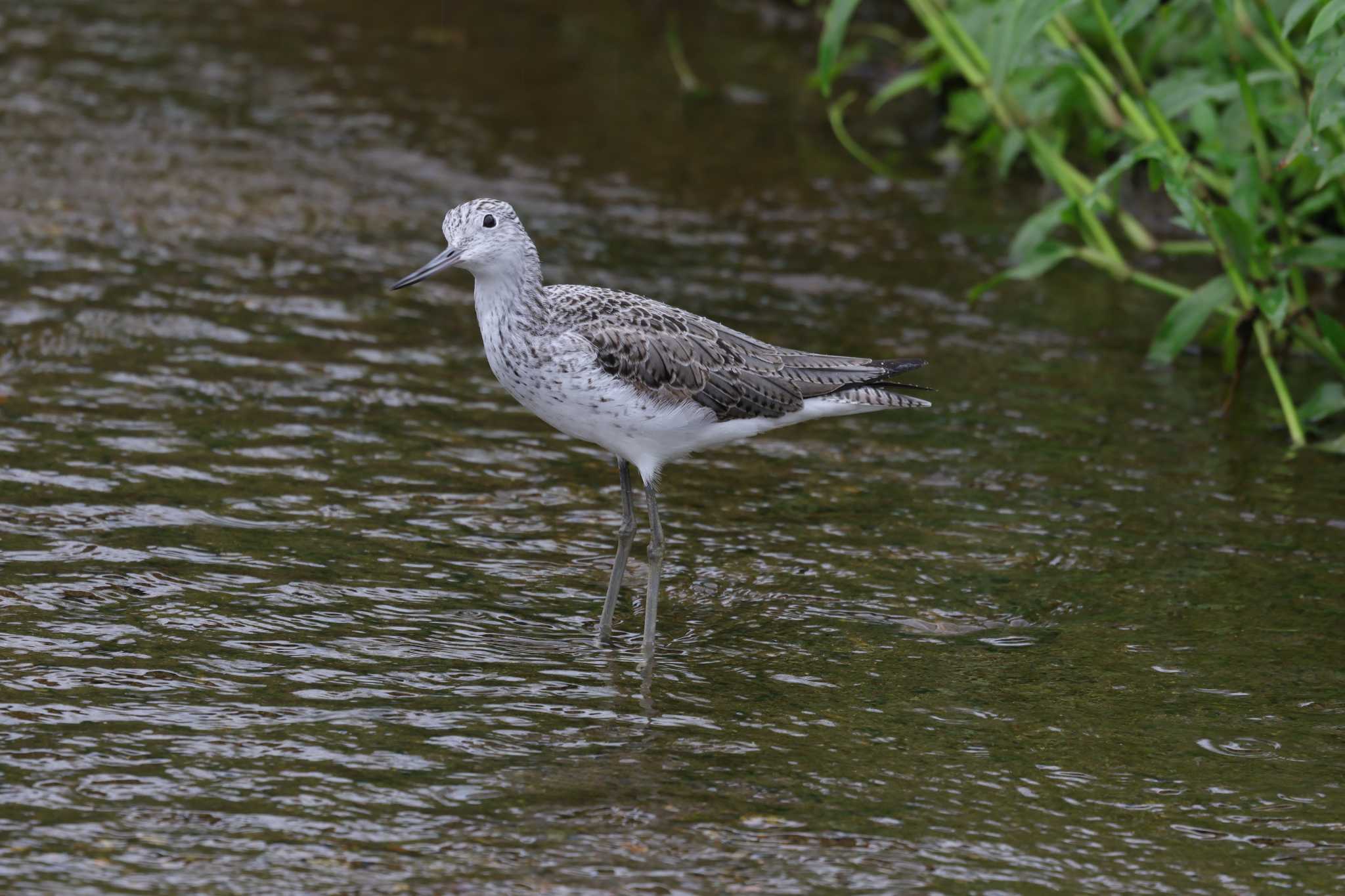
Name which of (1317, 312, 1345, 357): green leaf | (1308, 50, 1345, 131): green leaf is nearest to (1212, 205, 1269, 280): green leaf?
(1317, 312, 1345, 357): green leaf

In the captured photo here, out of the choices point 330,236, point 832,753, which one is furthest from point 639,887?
point 330,236

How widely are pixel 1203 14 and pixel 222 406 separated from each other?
26.7 feet

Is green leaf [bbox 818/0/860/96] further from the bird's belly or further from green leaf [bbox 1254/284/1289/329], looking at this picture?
the bird's belly

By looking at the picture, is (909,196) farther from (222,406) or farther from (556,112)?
(222,406)

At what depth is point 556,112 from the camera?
15.5m

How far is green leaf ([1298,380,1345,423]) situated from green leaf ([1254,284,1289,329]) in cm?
57

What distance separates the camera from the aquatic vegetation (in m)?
9.36

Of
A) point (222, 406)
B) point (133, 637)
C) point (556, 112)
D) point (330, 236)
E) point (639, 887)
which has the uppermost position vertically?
point (556, 112)

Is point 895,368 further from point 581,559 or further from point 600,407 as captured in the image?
point 581,559

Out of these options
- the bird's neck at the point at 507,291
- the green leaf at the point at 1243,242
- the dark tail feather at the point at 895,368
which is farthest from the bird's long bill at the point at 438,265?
the green leaf at the point at 1243,242

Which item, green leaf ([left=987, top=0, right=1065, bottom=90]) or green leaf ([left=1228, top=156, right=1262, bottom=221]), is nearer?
green leaf ([left=987, top=0, right=1065, bottom=90])

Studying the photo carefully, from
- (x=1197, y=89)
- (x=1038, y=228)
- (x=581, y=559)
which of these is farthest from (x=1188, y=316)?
(x=581, y=559)

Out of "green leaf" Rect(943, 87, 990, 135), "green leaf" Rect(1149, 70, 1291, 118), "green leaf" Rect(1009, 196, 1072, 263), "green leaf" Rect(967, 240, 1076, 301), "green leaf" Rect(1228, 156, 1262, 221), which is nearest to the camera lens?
"green leaf" Rect(1149, 70, 1291, 118)

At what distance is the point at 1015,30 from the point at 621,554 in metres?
3.90
